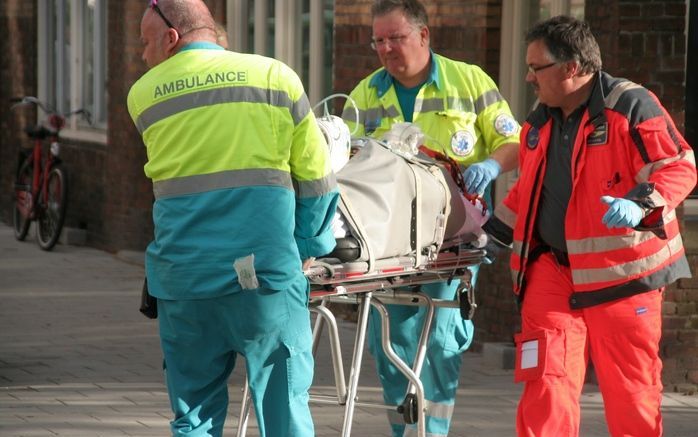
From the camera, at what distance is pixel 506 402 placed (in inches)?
327

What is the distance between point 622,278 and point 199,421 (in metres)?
1.65

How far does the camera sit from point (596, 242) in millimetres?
5645

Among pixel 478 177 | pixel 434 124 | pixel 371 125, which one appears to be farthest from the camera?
pixel 371 125

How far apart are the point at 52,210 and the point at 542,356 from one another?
10.8 m

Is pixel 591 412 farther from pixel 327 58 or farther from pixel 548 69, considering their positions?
pixel 327 58

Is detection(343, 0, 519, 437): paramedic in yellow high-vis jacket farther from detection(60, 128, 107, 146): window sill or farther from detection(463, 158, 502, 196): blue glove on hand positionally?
detection(60, 128, 107, 146): window sill

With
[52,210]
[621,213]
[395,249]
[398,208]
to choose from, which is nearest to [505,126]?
[398,208]

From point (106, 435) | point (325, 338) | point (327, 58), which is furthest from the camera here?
point (327, 58)

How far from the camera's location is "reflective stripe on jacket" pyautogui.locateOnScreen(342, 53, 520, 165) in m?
6.68

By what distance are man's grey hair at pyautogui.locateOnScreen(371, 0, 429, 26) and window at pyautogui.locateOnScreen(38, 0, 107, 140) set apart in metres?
9.83

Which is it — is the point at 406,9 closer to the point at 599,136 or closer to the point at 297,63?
the point at 599,136

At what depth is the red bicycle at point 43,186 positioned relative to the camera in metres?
15.7

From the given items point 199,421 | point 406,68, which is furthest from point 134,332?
point 199,421

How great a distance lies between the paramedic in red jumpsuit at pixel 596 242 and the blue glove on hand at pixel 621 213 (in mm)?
111
